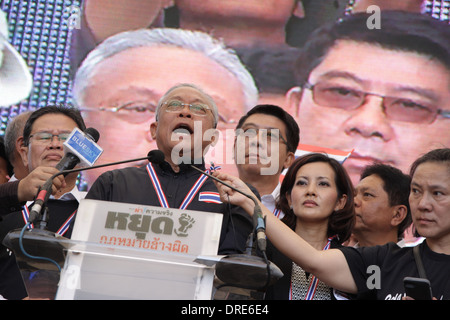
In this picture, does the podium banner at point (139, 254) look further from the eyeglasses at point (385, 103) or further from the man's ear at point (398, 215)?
the eyeglasses at point (385, 103)

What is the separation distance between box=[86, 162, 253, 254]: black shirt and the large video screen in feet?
4.95

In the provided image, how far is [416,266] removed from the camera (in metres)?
2.16

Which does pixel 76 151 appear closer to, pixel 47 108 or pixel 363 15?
pixel 47 108

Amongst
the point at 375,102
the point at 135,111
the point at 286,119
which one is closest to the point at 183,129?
the point at 286,119

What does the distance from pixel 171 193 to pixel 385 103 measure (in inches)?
87.1

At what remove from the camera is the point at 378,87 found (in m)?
4.11

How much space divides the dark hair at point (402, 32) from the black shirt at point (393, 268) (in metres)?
2.23

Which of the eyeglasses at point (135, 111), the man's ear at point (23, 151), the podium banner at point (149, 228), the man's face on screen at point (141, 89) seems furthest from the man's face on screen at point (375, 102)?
the podium banner at point (149, 228)

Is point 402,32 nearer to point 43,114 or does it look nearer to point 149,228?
point 43,114

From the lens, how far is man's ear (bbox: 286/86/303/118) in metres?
4.05

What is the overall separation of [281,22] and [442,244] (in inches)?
93.3

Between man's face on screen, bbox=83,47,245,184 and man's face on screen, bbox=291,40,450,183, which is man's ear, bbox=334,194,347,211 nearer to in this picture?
man's face on screen, bbox=291,40,450,183
